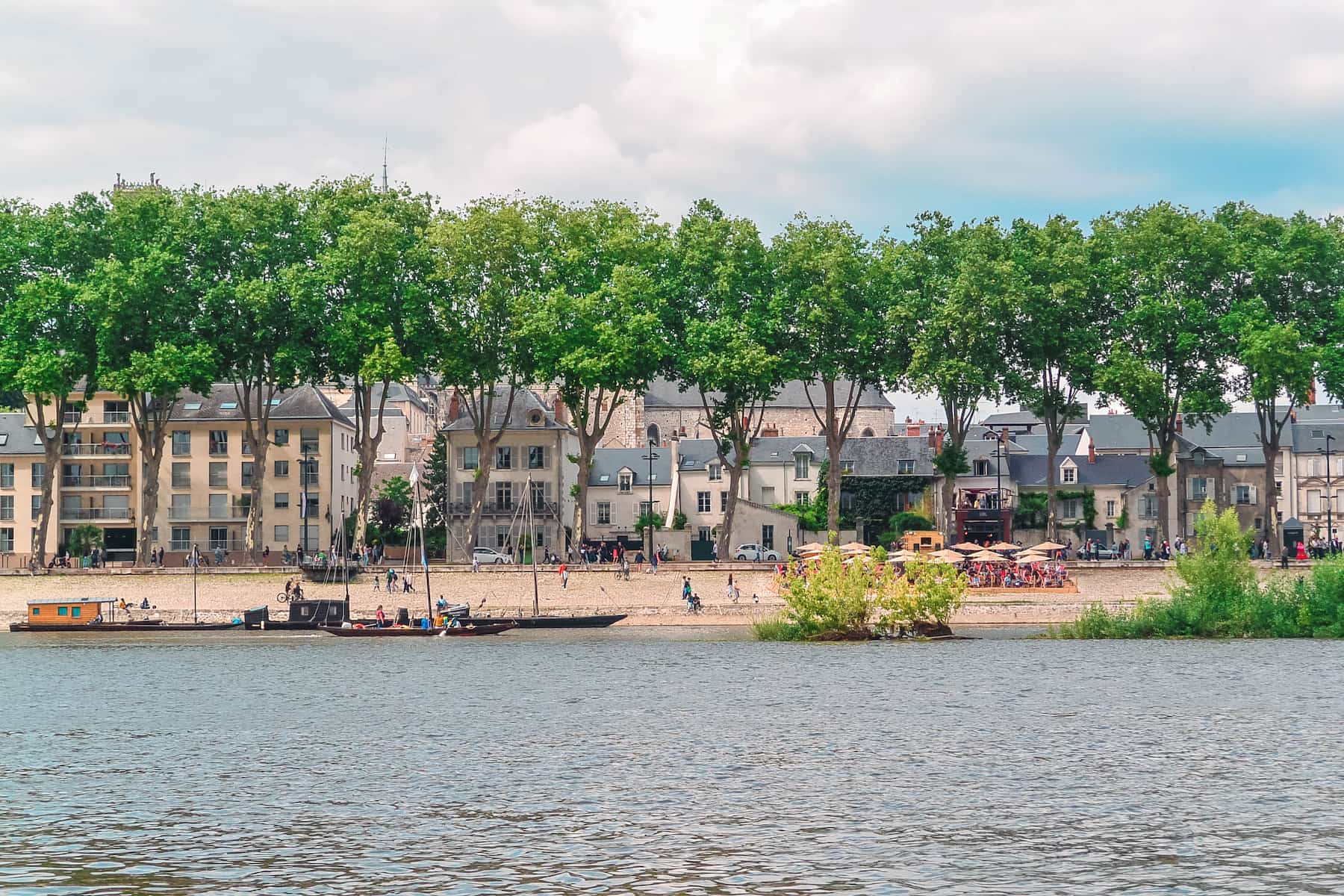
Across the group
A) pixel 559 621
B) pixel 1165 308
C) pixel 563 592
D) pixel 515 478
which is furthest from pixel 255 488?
pixel 1165 308

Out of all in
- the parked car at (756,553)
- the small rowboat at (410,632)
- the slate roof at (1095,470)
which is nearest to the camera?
the small rowboat at (410,632)

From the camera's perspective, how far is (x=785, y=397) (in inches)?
6038

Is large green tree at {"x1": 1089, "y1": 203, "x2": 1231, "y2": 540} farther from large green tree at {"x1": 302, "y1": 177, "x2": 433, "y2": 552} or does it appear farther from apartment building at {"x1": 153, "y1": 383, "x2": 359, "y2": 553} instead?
apartment building at {"x1": 153, "y1": 383, "x2": 359, "y2": 553}

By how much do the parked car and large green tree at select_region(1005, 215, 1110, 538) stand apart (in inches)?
978

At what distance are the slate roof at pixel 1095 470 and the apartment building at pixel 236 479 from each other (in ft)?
170

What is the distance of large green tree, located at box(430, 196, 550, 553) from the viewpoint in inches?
3752

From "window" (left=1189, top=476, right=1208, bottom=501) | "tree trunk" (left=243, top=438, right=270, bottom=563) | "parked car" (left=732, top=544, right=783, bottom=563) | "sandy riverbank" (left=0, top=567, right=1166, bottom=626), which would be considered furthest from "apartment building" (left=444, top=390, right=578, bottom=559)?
"window" (left=1189, top=476, right=1208, bottom=501)

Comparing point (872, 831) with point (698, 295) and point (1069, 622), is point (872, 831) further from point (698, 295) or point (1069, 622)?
point (698, 295)

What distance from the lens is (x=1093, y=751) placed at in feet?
129

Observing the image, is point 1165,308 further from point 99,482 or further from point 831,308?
point 99,482

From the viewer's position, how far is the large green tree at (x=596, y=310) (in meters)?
93.8

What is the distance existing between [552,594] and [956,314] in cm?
2776

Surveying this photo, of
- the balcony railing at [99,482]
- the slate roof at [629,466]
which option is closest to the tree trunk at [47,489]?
the balcony railing at [99,482]

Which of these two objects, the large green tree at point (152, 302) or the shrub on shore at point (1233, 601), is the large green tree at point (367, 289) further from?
the shrub on shore at point (1233, 601)
